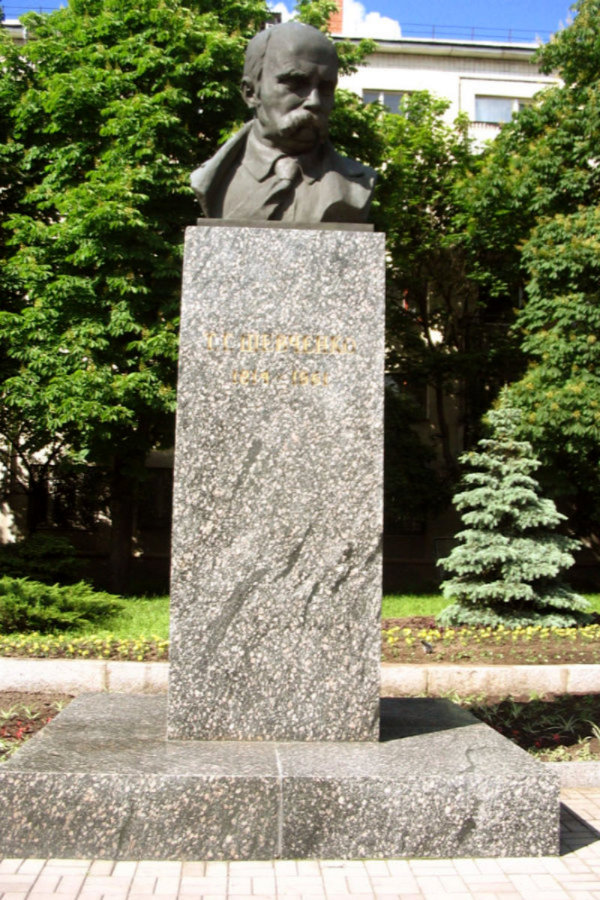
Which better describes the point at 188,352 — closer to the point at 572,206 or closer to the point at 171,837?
the point at 171,837

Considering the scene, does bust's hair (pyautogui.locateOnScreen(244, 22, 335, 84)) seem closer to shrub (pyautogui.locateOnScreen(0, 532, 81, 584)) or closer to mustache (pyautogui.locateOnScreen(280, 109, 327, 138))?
mustache (pyautogui.locateOnScreen(280, 109, 327, 138))

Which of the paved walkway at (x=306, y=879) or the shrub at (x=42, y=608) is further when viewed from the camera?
the shrub at (x=42, y=608)

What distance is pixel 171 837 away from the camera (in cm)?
395

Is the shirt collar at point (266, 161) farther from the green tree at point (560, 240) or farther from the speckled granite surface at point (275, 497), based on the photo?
the green tree at point (560, 240)

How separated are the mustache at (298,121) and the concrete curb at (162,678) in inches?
175

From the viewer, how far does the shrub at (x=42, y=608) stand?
951 centimetres

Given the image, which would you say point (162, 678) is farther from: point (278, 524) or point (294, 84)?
point (294, 84)

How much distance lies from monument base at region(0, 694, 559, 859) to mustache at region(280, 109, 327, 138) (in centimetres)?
337

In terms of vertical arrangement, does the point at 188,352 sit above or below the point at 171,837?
above

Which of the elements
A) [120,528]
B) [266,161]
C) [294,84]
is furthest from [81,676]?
[120,528]

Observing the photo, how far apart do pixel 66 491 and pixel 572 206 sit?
13.4 metres

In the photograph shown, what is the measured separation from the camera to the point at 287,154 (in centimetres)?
529

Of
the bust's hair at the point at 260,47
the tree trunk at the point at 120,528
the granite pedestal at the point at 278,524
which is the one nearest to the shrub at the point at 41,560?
the tree trunk at the point at 120,528

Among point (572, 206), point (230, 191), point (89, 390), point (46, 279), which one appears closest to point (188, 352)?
point (230, 191)
